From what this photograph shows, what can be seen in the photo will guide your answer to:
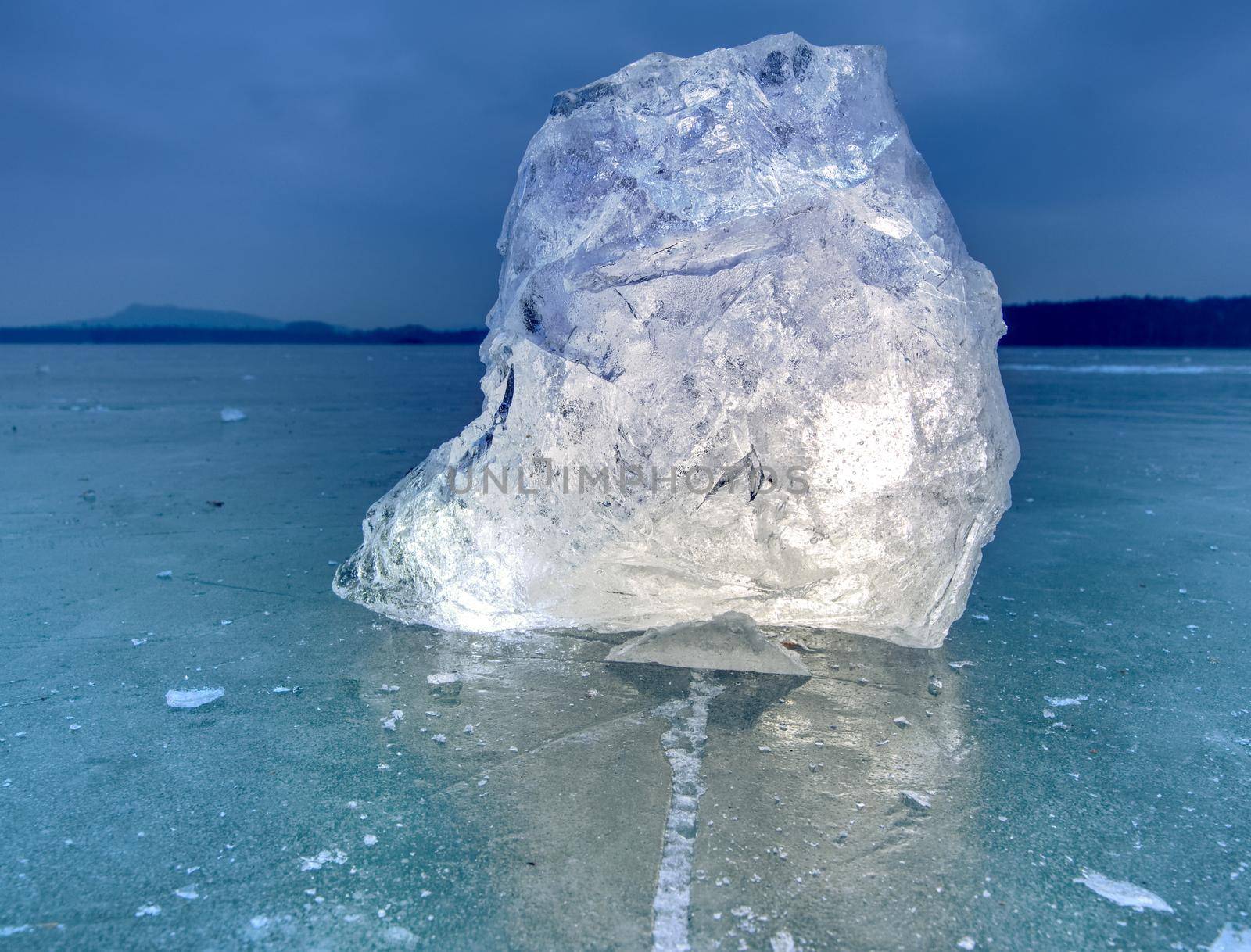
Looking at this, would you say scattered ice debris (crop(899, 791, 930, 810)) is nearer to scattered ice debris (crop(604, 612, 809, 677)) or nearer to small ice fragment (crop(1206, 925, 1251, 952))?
small ice fragment (crop(1206, 925, 1251, 952))

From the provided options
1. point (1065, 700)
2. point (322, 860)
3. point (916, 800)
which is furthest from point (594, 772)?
point (1065, 700)

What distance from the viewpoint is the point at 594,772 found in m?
1.91

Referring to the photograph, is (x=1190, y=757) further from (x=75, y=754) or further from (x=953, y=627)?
(x=75, y=754)

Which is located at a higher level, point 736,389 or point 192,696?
point 736,389

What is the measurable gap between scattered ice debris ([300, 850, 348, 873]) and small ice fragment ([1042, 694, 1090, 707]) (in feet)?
6.13

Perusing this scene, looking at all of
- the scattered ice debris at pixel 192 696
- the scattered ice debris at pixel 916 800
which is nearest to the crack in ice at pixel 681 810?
the scattered ice debris at pixel 916 800

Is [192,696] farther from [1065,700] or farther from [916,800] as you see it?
[1065,700]

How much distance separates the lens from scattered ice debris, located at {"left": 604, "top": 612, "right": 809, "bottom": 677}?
100.0 inches

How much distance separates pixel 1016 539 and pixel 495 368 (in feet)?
9.26

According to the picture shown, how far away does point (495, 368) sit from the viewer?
2979mm

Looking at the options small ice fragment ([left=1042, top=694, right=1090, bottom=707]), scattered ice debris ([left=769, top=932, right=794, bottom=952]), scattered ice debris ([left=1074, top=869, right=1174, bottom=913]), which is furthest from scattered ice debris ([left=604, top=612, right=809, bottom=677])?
scattered ice debris ([left=769, top=932, right=794, bottom=952])

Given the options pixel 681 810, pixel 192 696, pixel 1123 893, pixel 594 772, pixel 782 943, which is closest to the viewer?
pixel 782 943

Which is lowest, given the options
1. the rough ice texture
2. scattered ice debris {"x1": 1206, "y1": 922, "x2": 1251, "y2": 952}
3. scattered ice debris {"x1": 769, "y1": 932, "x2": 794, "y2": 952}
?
scattered ice debris {"x1": 1206, "y1": 922, "x2": 1251, "y2": 952}

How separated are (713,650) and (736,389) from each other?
0.81 metres
